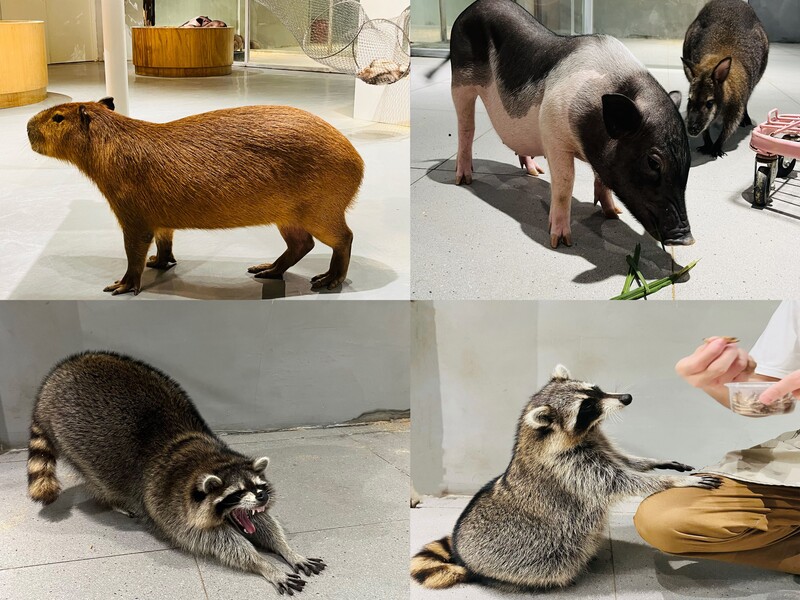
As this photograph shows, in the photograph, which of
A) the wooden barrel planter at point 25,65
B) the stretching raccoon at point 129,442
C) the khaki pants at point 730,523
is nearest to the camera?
the wooden barrel planter at point 25,65

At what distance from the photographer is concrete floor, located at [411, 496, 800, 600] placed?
217 cm

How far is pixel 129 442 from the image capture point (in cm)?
235

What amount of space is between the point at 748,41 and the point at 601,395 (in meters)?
0.96

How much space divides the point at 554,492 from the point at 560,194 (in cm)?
77

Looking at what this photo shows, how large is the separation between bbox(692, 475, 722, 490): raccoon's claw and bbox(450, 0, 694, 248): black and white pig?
0.60 m

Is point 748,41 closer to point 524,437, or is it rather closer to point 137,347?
point 524,437

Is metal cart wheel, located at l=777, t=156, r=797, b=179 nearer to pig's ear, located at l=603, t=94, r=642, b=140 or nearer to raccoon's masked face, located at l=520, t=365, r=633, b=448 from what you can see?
pig's ear, located at l=603, t=94, r=642, b=140

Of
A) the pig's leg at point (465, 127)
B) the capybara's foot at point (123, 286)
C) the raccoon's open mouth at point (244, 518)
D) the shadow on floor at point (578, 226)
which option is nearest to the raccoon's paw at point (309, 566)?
the raccoon's open mouth at point (244, 518)

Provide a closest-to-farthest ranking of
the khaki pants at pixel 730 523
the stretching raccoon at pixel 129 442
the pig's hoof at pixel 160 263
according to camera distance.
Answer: the pig's hoof at pixel 160 263 → the khaki pants at pixel 730 523 → the stretching raccoon at pixel 129 442

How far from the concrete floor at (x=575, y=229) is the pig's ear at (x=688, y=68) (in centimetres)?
3

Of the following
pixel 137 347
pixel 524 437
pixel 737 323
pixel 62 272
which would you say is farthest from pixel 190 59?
pixel 737 323

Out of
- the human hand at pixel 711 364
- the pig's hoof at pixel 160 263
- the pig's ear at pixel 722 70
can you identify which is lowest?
the human hand at pixel 711 364

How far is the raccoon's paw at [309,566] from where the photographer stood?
2189 millimetres

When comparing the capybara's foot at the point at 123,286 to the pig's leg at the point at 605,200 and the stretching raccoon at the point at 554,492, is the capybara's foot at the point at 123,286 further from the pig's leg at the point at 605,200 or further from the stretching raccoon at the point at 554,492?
the pig's leg at the point at 605,200
